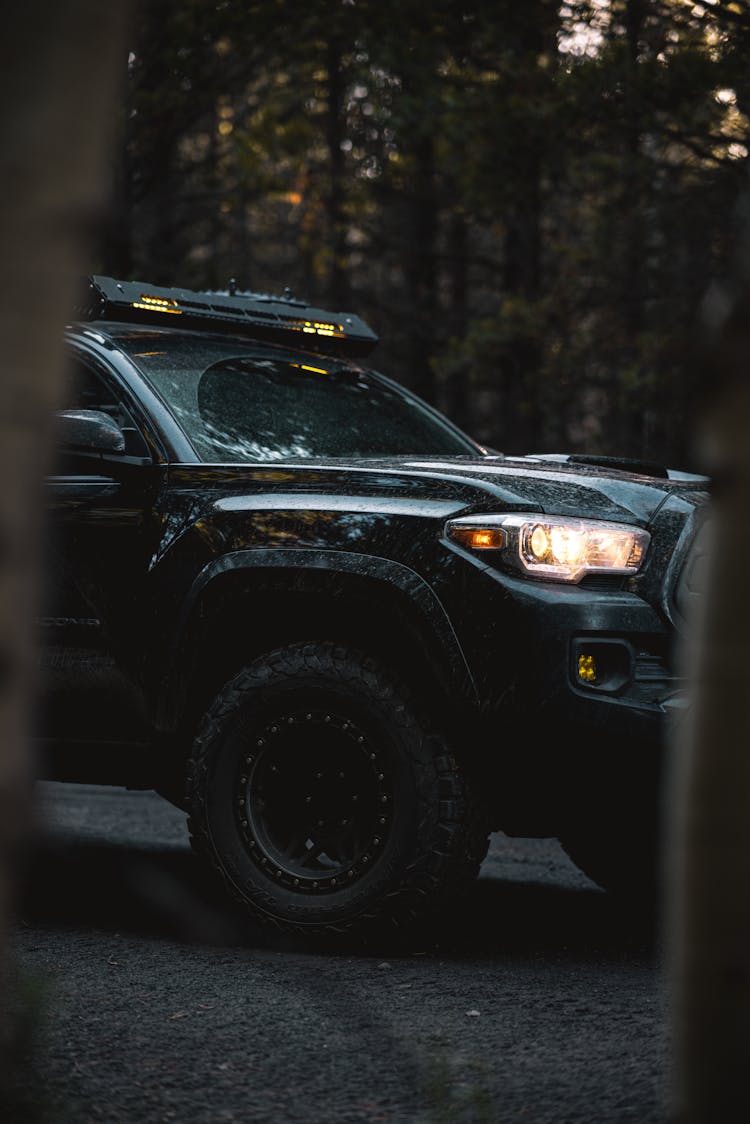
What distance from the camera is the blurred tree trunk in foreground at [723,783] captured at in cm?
185

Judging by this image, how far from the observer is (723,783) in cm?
188

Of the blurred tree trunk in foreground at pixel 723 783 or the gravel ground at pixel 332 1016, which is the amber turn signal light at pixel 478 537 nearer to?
the gravel ground at pixel 332 1016

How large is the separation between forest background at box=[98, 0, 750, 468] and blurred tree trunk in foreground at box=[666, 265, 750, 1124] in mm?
7374

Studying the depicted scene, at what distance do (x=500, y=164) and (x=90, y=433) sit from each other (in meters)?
9.24

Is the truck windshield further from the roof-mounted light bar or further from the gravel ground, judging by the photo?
the gravel ground

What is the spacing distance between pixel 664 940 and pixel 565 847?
740 millimetres

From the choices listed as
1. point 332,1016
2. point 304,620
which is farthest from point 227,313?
point 332,1016

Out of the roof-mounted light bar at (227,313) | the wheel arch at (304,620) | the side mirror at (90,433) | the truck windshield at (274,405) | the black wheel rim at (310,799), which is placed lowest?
the black wheel rim at (310,799)

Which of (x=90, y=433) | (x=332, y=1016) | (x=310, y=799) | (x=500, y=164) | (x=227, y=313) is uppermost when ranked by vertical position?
(x=500, y=164)

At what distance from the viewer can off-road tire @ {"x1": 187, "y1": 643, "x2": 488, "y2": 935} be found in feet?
14.6

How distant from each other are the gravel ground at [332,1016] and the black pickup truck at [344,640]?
0.35 m

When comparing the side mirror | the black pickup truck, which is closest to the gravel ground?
the black pickup truck

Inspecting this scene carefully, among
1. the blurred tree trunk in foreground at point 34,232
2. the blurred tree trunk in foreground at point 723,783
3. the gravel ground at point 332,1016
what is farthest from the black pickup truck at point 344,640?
the blurred tree trunk in foreground at point 34,232

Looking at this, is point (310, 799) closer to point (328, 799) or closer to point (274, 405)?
point (328, 799)
